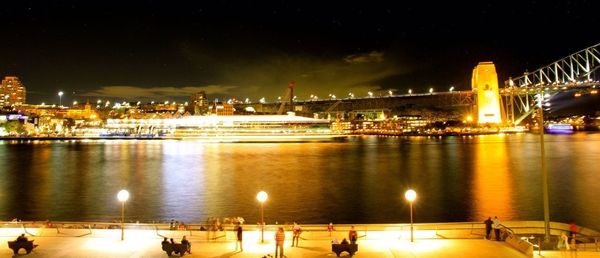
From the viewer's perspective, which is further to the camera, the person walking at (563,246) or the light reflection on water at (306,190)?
the light reflection on water at (306,190)

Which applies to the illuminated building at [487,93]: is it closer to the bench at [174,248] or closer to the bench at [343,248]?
the bench at [343,248]

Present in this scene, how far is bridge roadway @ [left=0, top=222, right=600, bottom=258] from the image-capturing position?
6.36 m

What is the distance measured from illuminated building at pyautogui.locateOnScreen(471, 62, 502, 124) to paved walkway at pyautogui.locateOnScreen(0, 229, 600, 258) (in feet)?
240

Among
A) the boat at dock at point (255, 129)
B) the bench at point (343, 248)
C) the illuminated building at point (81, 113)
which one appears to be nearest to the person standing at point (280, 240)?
the bench at point (343, 248)

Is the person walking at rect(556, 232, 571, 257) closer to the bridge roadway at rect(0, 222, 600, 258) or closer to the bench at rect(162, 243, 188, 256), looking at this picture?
the bridge roadway at rect(0, 222, 600, 258)

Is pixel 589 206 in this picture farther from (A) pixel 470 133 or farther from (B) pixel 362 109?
(B) pixel 362 109

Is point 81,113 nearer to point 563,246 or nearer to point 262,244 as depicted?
point 262,244

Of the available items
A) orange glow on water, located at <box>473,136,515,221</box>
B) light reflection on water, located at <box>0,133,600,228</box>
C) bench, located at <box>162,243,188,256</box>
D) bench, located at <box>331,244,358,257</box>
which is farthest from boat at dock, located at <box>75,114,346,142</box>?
bench, located at <box>331,244,358,257</box>

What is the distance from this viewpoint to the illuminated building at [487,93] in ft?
243

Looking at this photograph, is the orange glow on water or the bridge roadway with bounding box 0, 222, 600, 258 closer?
the bridge roadway with bounding box 0, 222, 600, 258

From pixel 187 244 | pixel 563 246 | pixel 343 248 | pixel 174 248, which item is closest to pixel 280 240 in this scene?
pixel 343 248

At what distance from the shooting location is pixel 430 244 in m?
6.82

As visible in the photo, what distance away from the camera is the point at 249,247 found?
22.3 feet

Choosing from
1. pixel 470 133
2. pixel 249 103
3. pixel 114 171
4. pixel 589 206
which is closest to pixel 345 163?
pixel 114 171
